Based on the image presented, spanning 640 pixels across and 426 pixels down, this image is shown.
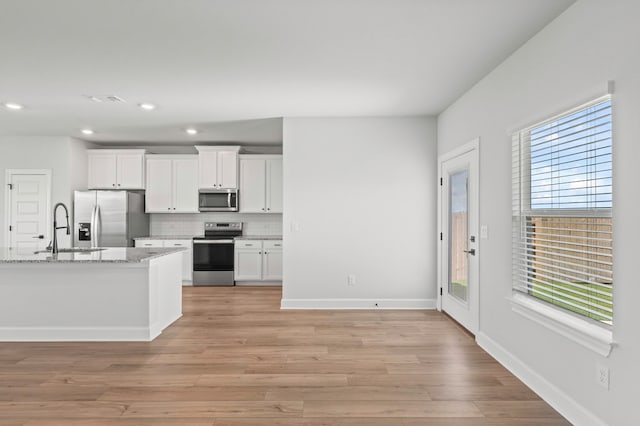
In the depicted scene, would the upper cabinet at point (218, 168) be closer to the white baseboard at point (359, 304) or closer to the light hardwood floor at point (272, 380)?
the white baseboard at point (359, 304)

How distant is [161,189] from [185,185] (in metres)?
0.43

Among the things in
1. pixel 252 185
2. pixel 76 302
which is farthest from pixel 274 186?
pixel 76 302

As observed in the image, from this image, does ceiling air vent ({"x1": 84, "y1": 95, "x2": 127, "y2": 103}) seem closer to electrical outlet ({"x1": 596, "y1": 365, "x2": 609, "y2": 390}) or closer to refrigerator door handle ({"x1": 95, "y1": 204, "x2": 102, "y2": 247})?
refrigerator door handle ({"x1": 95, "y1": 204, "x2": 102, "y2": 247})

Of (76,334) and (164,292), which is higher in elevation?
(164,292)

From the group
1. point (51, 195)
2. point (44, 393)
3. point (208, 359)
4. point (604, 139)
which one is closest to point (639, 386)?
point (604, 139)

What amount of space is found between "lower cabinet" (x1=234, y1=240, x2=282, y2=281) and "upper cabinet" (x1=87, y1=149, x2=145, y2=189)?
2.16 metres

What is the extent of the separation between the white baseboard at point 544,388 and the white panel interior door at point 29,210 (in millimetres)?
6742

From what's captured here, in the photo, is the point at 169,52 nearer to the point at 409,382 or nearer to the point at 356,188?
the point at 356,188

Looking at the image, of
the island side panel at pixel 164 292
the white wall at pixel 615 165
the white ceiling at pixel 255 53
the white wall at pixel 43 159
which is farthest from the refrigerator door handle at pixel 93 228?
the white wall at pixel 615 165

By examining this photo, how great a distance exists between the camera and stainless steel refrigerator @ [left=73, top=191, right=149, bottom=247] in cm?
625

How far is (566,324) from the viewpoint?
2354mm

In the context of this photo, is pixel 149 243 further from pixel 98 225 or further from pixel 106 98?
pixel 106 98

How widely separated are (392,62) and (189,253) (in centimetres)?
486

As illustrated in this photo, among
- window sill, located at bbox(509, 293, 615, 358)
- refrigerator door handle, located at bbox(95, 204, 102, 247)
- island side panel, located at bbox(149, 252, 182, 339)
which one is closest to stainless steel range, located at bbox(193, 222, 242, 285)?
refrigerator door handle, located at bbox(95, 204, 102, 247)
